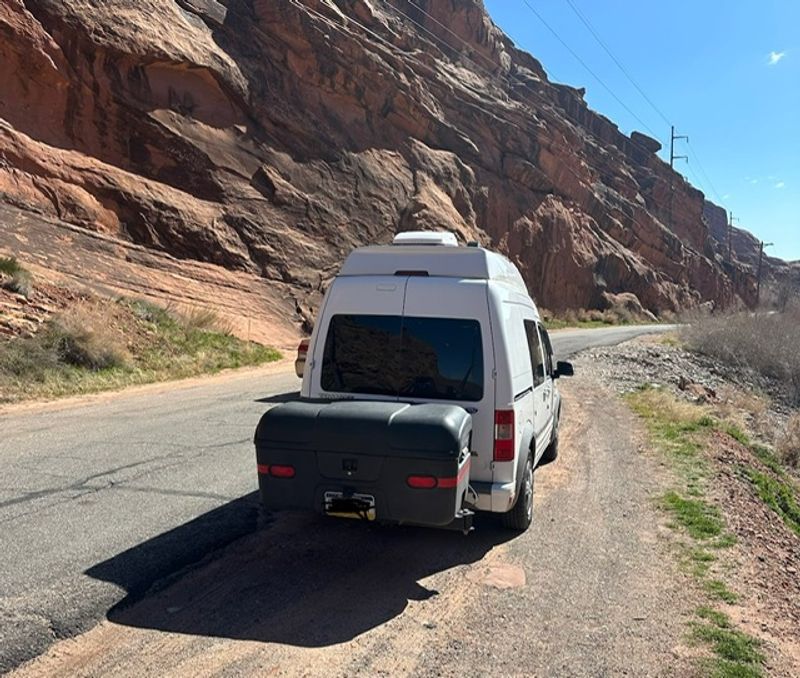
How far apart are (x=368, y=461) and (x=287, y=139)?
1208 inches

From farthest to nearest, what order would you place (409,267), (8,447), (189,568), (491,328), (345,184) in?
(345,184) → (8,447) → (409,267) → (491,328) → (189,568)

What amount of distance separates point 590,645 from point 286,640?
69.4 inches

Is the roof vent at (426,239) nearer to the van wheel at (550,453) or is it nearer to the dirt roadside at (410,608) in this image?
the dirt roadside at (410,608)

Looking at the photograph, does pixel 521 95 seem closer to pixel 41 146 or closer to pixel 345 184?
pixel 345 184

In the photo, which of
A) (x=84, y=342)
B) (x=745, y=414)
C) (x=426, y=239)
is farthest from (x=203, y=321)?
(x=745, y=414)

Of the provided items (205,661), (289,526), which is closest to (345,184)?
(289,526)

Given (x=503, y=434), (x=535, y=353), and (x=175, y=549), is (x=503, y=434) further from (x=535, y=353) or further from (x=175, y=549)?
(x=175, y=549)

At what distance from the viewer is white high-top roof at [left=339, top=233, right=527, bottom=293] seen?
5.50m

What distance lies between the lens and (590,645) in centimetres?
391

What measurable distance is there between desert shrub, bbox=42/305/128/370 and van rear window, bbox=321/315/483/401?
32.1 ft

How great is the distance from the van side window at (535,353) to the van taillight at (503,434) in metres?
1.32

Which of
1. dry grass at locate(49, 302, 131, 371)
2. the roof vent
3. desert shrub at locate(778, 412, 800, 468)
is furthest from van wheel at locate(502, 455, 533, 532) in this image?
dry grass at locate(49, 302, 131, 371)

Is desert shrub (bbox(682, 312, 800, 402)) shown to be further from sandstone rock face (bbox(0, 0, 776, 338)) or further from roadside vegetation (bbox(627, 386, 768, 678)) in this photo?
roadside vegetation (bbox(627, 386, 768, 678))

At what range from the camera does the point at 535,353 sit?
6.71 meters
